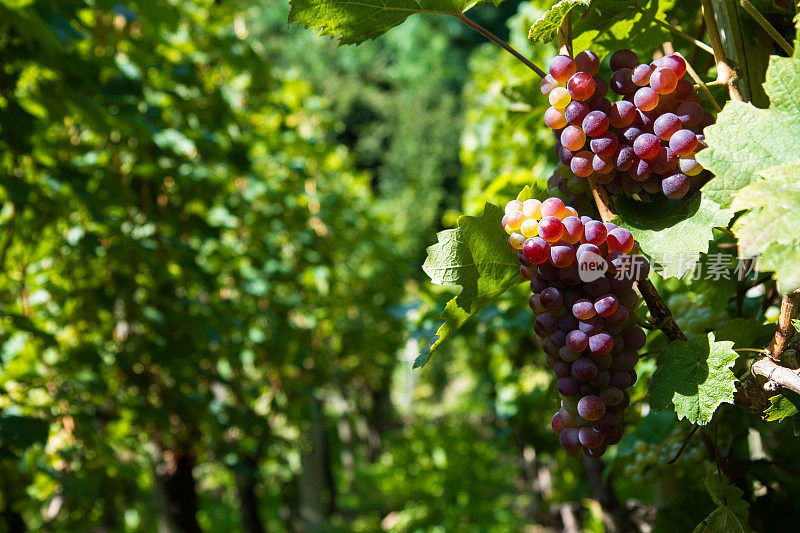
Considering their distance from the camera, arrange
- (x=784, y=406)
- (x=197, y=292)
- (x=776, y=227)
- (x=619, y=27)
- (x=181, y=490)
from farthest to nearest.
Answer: (x=197, y=292), (x=181, y=490), (x=619, y=27), (x=784, y=406), (x=776, y=227)

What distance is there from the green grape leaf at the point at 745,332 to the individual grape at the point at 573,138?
0.21 m

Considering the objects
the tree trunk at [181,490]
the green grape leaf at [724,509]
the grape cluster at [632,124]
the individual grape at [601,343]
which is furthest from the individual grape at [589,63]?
the tree trunk at [181,490]

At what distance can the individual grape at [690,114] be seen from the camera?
0.47 m

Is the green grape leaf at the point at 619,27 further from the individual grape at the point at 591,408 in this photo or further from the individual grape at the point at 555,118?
the individual grape at the point at 591,408

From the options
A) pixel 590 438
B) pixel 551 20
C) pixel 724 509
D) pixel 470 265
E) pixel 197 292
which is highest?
pixel 551 20

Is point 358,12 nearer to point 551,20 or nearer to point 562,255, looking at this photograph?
point 551,20

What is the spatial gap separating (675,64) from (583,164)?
0.32 feet

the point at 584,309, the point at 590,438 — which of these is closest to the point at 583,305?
the point at 584,309

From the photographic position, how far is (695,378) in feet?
1.52

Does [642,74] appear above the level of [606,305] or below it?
above

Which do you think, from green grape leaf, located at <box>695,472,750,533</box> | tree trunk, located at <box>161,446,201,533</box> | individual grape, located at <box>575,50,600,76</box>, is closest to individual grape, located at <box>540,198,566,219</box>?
individual grape, located at <box>575,50,600,76</box>

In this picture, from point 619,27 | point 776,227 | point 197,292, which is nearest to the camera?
point 776,227

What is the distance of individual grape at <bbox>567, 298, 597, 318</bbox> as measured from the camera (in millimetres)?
477

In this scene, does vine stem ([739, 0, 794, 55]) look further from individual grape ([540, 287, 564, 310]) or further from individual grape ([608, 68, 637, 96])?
individual grape ([540, 287, 564, 310])
